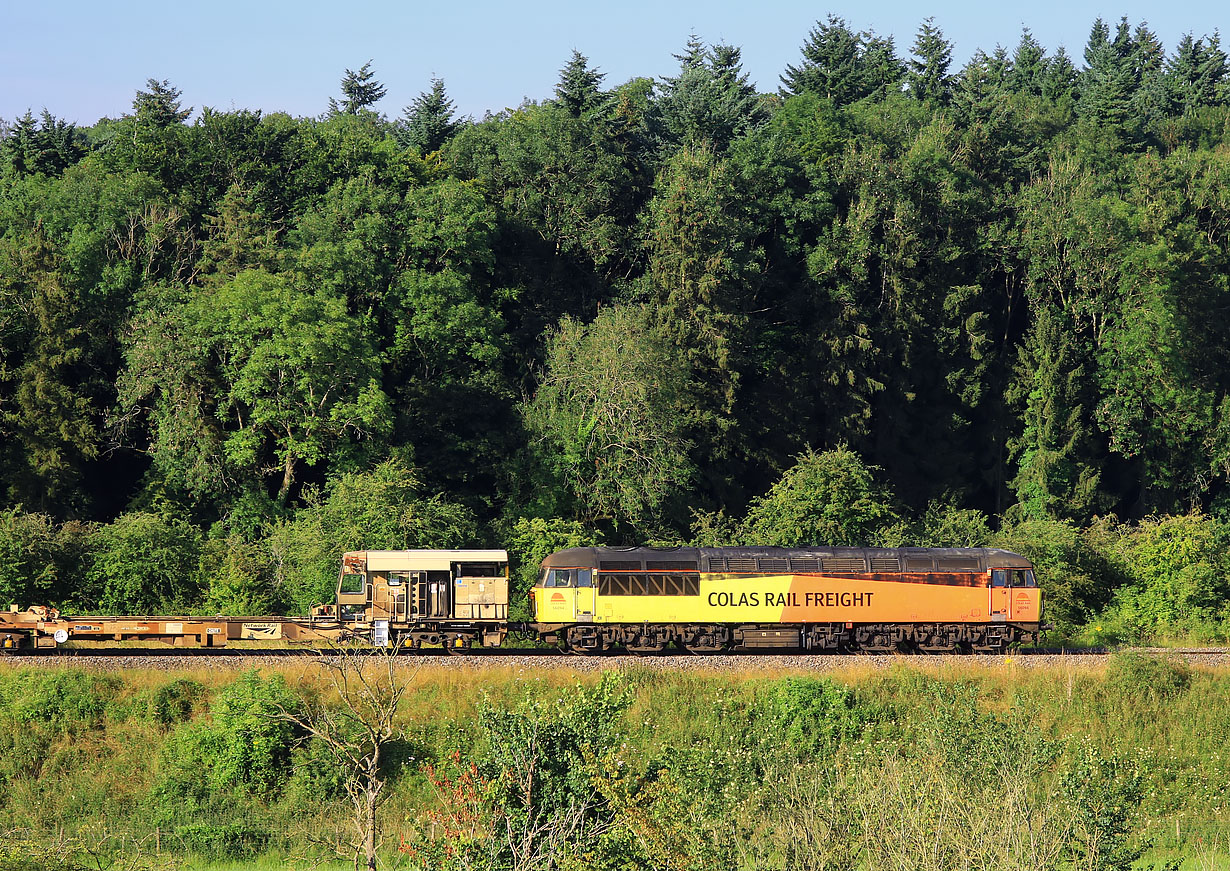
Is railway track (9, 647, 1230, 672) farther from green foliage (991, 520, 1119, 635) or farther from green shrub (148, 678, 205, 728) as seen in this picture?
green foliage (991, 520, 1119, 635)

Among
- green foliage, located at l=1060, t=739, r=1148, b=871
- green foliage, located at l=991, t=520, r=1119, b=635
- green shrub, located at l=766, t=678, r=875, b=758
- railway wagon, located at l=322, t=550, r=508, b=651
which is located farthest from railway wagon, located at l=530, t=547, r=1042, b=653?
green foliage, located at l=1060, t=739, r=1148, b=871

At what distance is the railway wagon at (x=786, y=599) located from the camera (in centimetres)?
4134

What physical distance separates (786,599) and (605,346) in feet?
64.0

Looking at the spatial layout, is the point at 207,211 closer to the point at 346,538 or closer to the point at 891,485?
the point at 346,538

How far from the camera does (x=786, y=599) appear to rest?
4156cm

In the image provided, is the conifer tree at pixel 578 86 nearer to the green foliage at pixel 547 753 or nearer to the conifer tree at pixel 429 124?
the conifer tree at pixel 429 124

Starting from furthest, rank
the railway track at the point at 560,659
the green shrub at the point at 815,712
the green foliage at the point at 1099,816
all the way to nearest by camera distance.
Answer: the railway track at the point at 560,659
the green shrub at the point at 815,712
the green foliage at the point at 1099,816

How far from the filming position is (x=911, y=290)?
67.4 metres

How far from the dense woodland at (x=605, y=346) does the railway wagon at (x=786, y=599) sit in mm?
9829

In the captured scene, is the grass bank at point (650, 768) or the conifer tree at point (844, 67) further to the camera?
the conifer tree at point (844, 67)

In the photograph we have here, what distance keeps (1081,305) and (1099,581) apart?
2052 centimetres

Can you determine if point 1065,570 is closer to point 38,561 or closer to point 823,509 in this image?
point 823,509

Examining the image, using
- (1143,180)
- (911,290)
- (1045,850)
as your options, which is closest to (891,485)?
(911,290)

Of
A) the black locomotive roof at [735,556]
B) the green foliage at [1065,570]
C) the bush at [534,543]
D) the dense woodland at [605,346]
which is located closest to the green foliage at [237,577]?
the dense woodland at [605,346]
